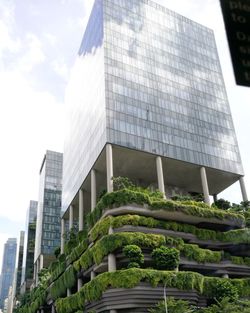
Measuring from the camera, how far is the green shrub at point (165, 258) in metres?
50.8

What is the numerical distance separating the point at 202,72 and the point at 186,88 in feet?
24.0

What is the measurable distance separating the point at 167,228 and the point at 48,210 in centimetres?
8387

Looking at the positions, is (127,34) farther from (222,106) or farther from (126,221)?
(126,221)

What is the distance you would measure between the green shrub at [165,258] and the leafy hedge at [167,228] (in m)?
4.86

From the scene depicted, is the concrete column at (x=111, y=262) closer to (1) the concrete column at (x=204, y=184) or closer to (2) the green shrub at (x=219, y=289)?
(2) the green shrub at (x=219, y=289)

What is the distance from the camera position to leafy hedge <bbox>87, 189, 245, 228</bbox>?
57.0 m

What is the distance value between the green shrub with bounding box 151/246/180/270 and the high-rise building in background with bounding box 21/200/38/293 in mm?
108245

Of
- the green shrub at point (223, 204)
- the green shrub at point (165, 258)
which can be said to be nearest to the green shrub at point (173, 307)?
the green shrub at point (165, 258)

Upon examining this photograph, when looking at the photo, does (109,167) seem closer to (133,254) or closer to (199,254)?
(133,254)

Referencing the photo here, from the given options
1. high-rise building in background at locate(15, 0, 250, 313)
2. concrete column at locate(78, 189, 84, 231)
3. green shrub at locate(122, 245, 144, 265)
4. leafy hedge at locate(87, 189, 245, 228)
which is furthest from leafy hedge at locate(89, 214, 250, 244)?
concrete column at locate(78, 189, 84, 231)

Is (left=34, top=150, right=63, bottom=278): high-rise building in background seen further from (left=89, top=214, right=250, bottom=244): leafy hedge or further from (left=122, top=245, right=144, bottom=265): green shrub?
(left=122, top=245, right=144, bottom=265): green shrub

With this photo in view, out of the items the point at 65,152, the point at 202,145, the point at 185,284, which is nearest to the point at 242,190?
the point at 202,145

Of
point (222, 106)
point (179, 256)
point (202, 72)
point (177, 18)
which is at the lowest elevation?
point (179, 256)

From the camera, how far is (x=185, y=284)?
160 ft
